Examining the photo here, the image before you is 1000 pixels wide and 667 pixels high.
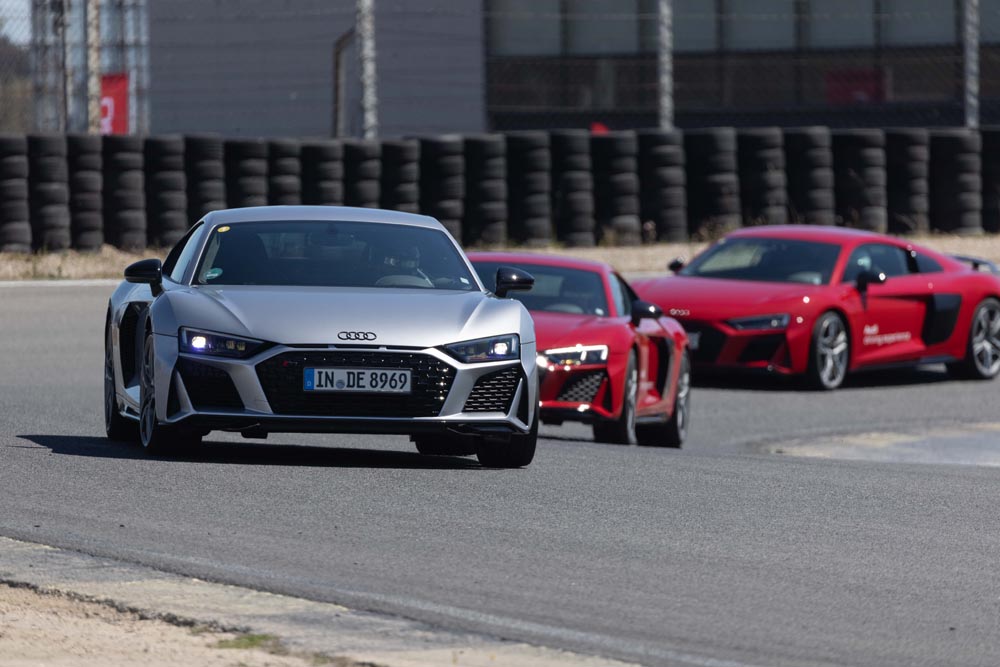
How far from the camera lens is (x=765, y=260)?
18.2m

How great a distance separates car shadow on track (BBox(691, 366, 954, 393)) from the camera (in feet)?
57.9

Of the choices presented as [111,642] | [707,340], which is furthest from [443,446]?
[707,340]

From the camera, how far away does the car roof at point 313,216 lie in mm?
10125

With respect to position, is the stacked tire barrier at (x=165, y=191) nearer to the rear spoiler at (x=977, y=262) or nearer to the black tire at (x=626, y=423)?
the rear spoiler at (x=977, y=262)

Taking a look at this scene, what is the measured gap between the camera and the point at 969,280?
18.7 meters

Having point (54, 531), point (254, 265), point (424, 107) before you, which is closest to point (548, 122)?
point (424, 107)

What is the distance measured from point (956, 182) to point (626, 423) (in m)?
12.4

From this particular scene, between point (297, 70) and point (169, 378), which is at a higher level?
point (297, 70)

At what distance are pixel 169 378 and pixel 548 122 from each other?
31.1m

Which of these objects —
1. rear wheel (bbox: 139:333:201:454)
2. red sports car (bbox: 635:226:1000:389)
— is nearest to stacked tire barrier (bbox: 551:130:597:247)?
red sports car (bbox: 635:226:1000:389)

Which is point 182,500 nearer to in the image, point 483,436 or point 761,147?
point 483,436

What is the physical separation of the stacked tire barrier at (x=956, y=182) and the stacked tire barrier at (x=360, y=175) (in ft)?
23.5

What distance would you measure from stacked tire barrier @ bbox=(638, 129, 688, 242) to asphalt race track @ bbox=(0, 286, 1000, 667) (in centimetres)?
1095

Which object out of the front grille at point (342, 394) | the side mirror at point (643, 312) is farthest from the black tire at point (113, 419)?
the side mirror at point (643, 312)
